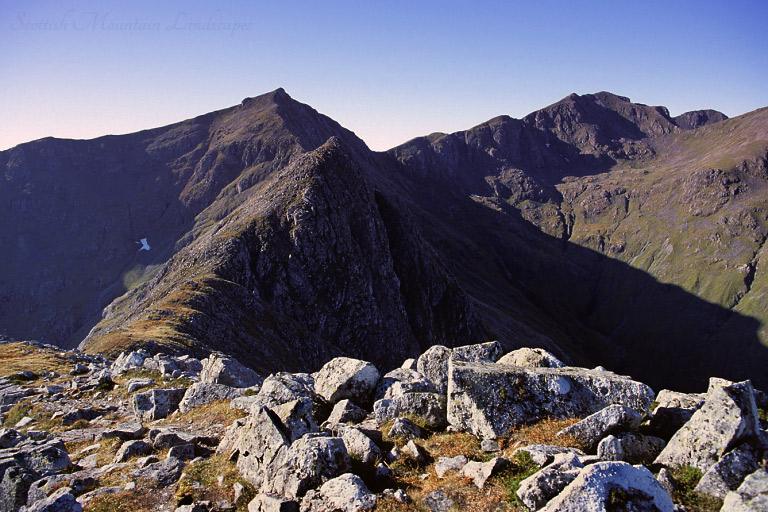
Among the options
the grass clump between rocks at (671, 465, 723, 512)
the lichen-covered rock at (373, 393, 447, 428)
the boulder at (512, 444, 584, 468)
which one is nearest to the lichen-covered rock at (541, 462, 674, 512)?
the grass clump between rocks at (671, 465, 723, 512)

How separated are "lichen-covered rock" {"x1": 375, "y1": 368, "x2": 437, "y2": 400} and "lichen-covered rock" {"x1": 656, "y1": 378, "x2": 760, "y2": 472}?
8.63 m

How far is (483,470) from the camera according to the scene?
11344 millimetres

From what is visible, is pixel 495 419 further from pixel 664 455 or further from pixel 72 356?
pixel 72 356

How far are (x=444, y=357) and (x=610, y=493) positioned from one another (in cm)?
1187

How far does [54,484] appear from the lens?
45.2ft

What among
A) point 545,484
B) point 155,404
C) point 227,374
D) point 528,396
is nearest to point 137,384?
point 227,374

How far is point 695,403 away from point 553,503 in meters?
9.15

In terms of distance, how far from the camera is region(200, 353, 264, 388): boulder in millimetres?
27281

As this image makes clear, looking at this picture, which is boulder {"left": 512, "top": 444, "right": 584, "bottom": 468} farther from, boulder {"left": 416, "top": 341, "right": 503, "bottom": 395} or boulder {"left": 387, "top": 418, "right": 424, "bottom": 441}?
boulder {"left": 416, "top": 341, "right": 503, "bottom": 395}

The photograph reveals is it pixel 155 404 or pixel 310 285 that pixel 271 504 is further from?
pixel 310 285

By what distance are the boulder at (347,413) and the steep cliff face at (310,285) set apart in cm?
4135

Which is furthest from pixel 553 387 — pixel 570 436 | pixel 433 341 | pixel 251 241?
pixel 433 341

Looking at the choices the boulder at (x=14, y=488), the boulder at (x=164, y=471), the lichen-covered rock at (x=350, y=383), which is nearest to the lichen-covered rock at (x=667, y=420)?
the lichen-covered rock at (x=350, y=383)

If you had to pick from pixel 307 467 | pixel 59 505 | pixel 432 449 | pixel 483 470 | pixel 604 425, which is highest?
pixel 604 425
